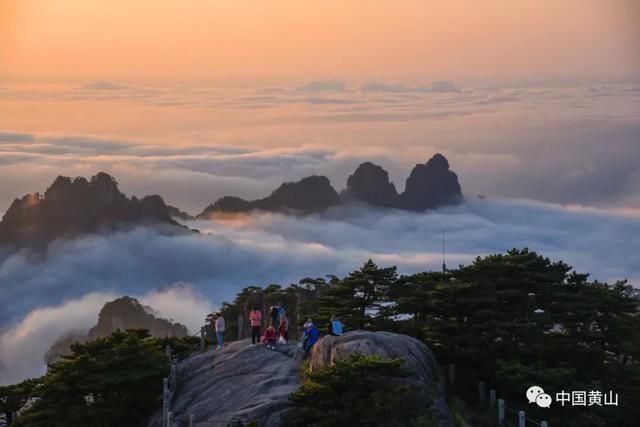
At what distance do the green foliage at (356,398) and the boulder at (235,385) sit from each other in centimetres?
156

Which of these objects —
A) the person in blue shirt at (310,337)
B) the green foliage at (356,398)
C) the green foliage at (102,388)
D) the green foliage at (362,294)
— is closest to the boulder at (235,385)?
the person in blue shirt at (310,337)

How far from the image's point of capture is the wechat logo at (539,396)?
3678 centimetres

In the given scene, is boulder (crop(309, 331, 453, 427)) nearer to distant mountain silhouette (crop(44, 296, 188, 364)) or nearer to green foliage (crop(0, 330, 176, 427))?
green foliage (crop(0, 330, 176, 427))

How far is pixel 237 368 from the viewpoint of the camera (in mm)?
36812

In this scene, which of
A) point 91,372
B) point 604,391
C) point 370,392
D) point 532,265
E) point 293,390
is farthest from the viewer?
point 532,265

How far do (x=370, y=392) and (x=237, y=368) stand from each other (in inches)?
294

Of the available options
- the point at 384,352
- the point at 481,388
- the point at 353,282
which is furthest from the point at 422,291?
the point at 384,352

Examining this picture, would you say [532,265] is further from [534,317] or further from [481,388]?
[481,388]

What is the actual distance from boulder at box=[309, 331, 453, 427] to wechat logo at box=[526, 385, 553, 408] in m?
3.39

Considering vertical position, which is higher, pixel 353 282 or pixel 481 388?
pixel 353 282

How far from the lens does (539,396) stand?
3688cm

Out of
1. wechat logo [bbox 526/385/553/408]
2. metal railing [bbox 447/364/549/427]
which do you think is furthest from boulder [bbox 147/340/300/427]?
wechat logo [bbox 526/385/553/408]

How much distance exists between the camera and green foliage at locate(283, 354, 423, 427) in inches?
1196

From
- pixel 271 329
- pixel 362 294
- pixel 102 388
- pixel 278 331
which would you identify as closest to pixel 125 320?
pixel 362 294
